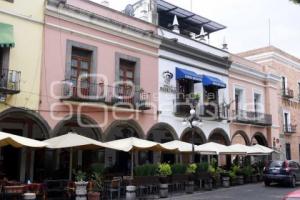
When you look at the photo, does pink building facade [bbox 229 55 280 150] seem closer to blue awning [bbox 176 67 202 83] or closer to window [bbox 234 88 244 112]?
window [bbox 234 88 244 112]

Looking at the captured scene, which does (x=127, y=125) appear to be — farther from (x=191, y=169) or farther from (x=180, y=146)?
(x=191, y=169)

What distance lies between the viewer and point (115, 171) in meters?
19.4

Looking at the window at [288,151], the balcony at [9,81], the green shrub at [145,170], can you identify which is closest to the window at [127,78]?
the green shrub at [145,170]

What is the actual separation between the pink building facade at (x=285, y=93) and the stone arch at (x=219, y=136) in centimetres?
614

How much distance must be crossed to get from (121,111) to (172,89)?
4.03 m

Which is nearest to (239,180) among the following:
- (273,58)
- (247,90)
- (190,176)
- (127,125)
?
(190,176)

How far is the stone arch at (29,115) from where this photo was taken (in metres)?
14.6

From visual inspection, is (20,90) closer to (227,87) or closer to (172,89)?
(172,89)

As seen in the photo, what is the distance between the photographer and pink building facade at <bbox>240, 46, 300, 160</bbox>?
31438 mm

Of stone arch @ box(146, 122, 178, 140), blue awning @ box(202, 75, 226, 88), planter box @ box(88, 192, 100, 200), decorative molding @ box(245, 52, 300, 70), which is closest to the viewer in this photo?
planter box @ box(88, 192, 100, 200)

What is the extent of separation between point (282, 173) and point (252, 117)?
23.4ft

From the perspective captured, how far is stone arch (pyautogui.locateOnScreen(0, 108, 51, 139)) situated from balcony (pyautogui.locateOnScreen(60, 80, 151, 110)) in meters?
1.25

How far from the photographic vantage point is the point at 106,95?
17906mm

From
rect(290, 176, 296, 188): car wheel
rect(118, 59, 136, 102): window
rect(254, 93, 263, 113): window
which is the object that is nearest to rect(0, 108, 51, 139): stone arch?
rect(118, 59, 136, 102): window
